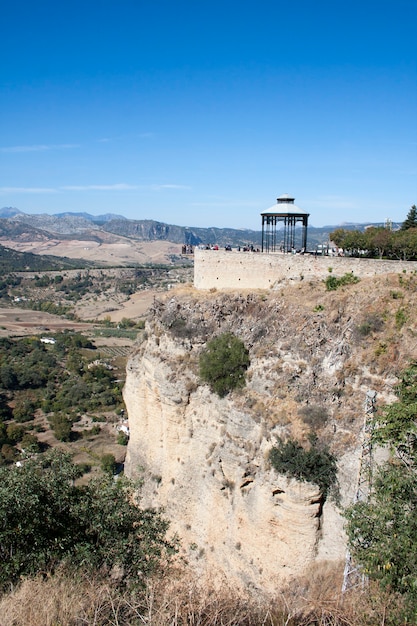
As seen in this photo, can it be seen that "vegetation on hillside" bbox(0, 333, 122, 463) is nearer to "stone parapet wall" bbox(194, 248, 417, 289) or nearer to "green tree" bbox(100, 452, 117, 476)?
"green tree" bbox(100, 452, 117, 476)

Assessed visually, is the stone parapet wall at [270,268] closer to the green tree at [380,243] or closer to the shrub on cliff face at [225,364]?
the green tree at [380,243]

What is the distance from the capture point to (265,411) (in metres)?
17.4

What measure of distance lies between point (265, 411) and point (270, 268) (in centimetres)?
753

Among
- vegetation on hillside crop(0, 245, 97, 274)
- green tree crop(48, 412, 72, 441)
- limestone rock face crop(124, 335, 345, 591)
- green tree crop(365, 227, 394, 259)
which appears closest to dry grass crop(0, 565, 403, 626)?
limestone rock face crop(124, 335, 345, 591)

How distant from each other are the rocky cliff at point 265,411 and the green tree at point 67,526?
10.5 feet

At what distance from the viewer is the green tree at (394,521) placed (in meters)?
9.26

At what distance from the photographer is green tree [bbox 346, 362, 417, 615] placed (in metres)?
9.26

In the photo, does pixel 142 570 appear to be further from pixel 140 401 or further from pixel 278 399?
pixel 140 401

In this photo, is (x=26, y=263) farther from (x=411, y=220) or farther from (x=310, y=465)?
(x=310, y=465)

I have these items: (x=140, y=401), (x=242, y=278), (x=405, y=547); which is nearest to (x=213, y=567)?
(x=140, y=401)

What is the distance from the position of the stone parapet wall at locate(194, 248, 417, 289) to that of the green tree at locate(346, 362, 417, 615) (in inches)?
368

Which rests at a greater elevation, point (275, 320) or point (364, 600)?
point (275, 320)

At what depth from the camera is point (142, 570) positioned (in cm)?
1272

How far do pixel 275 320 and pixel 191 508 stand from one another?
8.29m
